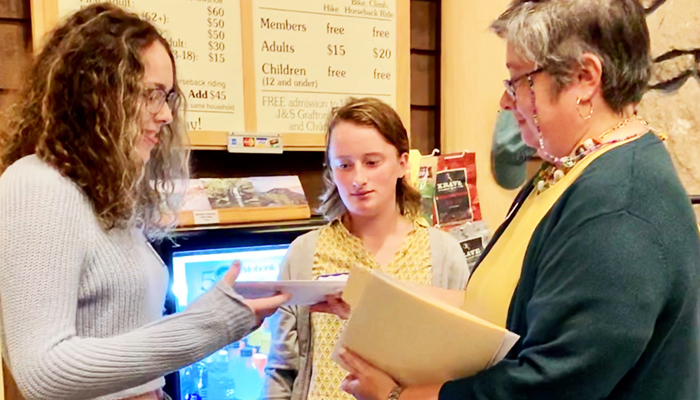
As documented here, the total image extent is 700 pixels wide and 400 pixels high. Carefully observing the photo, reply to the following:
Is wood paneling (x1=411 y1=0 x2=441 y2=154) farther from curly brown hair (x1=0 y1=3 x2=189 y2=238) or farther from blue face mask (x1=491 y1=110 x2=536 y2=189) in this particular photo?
curly brown hair (x1=0 y1=3 x2=189 y2=238)

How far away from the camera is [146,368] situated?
1.00 m

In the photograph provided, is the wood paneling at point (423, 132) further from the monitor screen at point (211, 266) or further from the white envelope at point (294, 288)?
the white envelope at point (294, 288)

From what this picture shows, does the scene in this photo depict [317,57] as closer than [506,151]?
Yes

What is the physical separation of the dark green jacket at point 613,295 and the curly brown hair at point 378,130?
0.74m

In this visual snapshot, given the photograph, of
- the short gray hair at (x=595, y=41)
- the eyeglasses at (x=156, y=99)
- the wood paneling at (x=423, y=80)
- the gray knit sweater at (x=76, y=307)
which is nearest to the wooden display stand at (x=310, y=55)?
the wood paneling at (x=423, y=80)

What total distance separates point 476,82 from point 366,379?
59.9 inches

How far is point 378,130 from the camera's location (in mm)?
1532

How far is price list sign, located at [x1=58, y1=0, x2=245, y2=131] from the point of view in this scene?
1.82 meters

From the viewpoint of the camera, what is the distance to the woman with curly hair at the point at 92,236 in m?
0.93

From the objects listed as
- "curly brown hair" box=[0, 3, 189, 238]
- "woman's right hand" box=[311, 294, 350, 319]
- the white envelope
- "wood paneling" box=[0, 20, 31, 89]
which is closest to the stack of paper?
the white envelope

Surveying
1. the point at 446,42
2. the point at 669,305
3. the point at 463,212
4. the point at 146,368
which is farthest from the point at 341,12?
the point at 669,305

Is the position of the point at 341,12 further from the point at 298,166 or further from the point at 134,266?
the point at 134,266

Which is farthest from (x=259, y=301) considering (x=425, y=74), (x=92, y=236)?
(x=425, y=74)

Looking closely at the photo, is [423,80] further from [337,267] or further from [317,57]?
[337,267]
